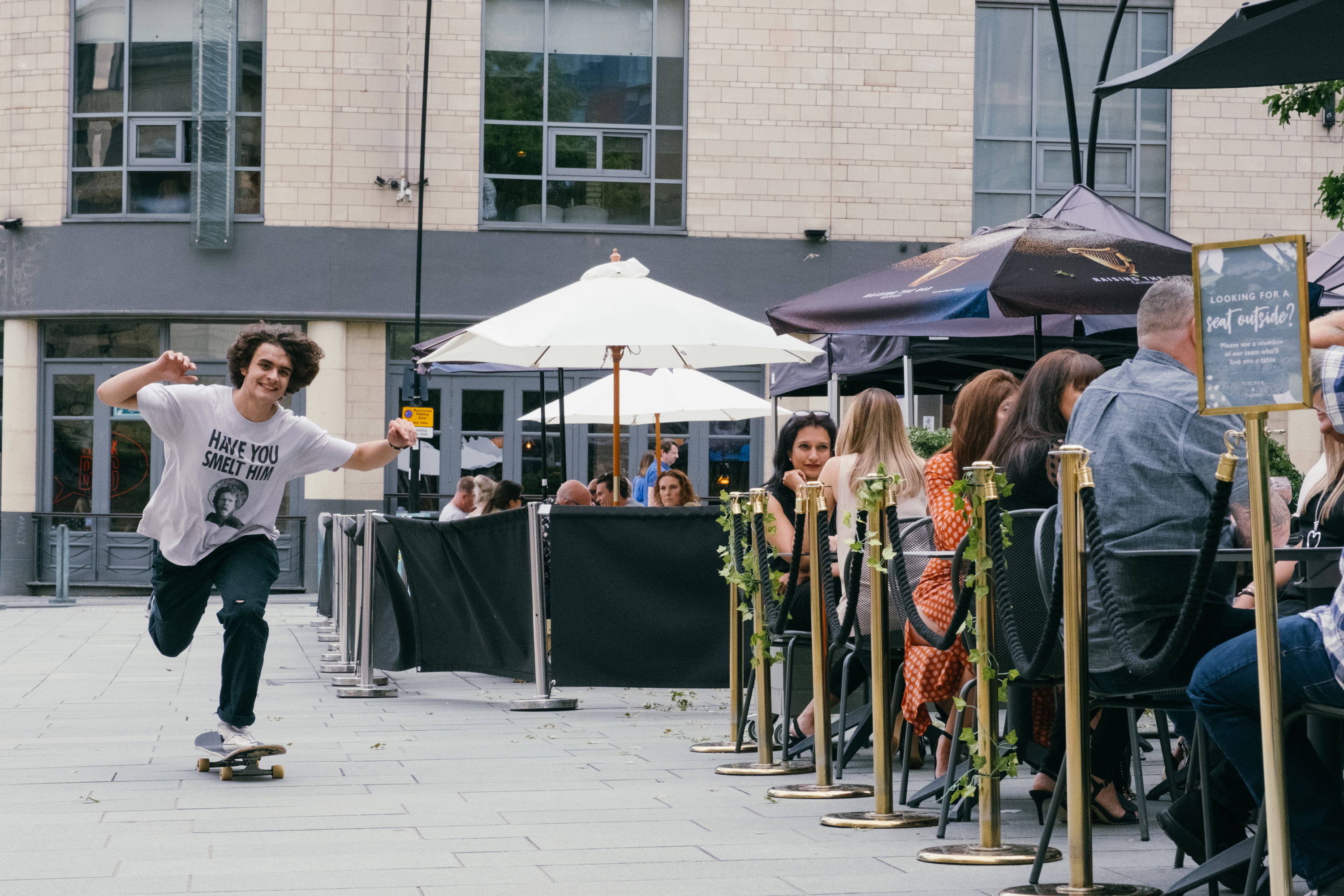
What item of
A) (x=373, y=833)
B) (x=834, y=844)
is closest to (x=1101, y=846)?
(x=834, y=844)

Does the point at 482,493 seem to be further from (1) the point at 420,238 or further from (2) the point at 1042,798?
(1) the point at 420,238

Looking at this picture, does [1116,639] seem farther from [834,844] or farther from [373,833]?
[373,833]

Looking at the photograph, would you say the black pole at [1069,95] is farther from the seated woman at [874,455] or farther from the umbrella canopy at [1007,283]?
the seated woman at [874,455]

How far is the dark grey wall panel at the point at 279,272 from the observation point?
21.6 m

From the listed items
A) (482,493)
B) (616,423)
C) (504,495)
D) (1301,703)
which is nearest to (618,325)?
(616,423)

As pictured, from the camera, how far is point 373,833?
518cm

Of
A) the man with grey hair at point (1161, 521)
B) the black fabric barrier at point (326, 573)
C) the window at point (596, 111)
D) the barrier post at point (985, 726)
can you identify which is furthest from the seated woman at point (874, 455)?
the window at point (596, 111)

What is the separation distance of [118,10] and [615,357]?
14.4 meters

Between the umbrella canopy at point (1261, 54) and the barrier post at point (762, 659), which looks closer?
the umbrella canopy at point (1261, 54)

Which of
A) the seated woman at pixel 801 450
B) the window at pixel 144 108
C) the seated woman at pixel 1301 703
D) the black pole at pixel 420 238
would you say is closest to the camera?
the seated woman at pixel 1301 703

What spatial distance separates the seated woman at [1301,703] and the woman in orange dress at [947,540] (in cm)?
181

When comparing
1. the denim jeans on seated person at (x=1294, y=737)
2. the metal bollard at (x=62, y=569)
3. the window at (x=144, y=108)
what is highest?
the window at (x=144, y=108)

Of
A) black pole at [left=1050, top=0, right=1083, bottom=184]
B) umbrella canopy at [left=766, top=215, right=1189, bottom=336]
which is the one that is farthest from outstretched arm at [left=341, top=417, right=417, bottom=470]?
black pole at [left=1050, top=0, right=1083, bottom=184]

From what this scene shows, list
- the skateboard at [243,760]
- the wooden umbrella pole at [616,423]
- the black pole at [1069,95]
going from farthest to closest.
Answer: the black pole at [1069,95] → the wooden umbrella pole at [616,423] → the skateboard at [243,760]
